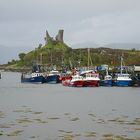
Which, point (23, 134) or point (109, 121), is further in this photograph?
point (109, 121)

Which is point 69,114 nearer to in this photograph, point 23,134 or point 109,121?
point 109,121

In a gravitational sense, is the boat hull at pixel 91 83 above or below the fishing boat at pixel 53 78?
below

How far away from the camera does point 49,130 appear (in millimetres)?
47625

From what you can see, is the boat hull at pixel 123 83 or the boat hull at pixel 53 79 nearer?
the boat hull at pixel 123 83

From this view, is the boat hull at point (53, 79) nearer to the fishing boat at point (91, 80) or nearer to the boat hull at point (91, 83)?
the fishing boat at point (91, 80)

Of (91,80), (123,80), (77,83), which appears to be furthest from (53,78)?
(123,80)

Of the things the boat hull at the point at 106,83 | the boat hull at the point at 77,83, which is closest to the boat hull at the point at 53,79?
the boat hull at the point at 106,83

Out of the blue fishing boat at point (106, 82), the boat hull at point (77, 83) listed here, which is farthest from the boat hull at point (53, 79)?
the boat hull at point (77, 83)

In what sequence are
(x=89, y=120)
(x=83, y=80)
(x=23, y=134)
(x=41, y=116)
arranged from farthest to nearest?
(x=83, y=80)
(x=41, y=116)
(x=89, y=120)
(x=23, y=134)

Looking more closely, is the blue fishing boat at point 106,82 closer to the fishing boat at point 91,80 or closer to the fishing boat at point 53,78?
the fishing boat at point 91,80

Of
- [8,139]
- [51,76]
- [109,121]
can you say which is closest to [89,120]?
[109,121]

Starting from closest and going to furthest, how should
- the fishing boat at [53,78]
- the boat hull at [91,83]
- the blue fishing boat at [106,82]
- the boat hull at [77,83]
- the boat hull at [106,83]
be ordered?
the boat hull at [91,83], the boat hull at [77,83], the boat hull at [106,83], the blue fishing boat at [106,82], the fishing boat at [53,78]

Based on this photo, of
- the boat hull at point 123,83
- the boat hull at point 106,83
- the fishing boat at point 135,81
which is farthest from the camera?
the boat hull at point 106,83

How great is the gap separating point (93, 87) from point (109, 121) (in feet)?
262
